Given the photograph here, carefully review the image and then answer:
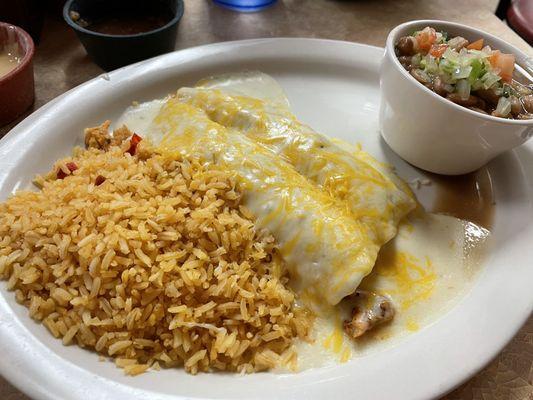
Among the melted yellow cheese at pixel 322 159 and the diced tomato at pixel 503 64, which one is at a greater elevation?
the diced tomato at pixel 503 64

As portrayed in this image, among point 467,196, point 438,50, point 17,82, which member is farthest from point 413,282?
point 17,82

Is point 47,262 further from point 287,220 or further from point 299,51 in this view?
point 299,51

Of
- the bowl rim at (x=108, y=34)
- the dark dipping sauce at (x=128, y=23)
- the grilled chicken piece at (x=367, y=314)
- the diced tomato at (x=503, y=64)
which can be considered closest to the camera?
the grilled chicken piece at (x=367, y=314)

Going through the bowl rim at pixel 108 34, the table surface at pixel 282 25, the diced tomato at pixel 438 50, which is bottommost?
the table surface at pixel 282 25

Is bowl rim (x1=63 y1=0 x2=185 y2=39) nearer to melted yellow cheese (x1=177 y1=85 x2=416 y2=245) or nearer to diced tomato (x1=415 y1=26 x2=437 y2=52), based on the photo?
melted yellow cheese (x1=177 y1=85 x2=416 y2=245)

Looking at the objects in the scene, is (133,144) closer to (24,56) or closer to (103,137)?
(103,137)

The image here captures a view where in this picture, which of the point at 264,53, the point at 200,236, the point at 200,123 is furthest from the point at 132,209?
the point at 264,53

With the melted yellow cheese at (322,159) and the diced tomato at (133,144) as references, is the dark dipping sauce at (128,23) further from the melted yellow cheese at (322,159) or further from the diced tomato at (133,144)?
the diced tomato at (133,144)

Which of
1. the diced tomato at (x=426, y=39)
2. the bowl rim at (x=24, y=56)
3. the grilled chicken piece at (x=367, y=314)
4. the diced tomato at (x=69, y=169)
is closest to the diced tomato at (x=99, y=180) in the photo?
the diced tomato at (x=69, y=169)
